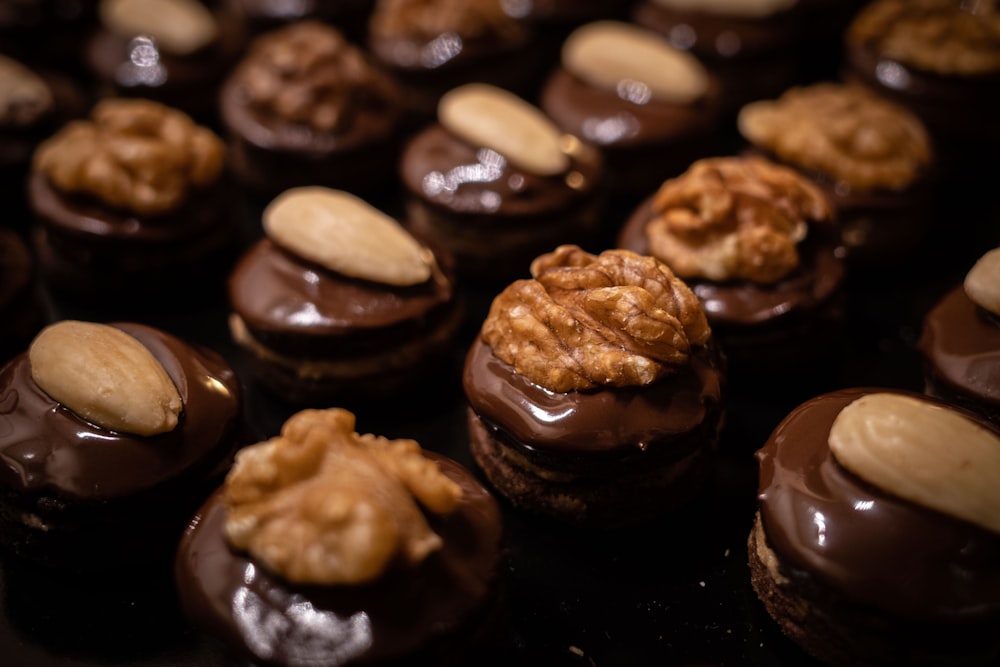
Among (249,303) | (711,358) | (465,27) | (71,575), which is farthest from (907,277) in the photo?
(71,575)

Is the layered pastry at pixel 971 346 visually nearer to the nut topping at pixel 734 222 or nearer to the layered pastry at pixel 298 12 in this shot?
the nut topping at pixel 734 222

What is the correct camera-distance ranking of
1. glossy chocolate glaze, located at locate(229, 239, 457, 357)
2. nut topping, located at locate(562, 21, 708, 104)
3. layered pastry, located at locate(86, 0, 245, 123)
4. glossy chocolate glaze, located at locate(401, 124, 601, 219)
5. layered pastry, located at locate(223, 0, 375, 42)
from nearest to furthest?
glossy chocolate glaze, located at locate(229, 239, 457, 357), glossy chocolate glaze, located at locate(401, 124, 601, 219), nut topping, located at locate(562, 21, 708, 104), layered pastry, located at locate(86, 0, 245, 123), layered pastry, located at locate(223, 0, 375, 42)

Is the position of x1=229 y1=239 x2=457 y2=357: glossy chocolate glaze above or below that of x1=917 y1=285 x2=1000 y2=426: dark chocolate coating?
below

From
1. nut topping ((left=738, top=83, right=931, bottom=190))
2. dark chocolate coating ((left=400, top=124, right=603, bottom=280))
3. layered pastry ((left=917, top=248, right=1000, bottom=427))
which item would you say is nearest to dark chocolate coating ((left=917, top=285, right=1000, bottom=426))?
layered pastry ((left=917, top=248, right=1000, bottom=427))

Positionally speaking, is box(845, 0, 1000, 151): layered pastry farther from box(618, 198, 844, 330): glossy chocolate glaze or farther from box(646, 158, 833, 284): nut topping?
box(618, 198, 844, 330): glossy chocolate glaze

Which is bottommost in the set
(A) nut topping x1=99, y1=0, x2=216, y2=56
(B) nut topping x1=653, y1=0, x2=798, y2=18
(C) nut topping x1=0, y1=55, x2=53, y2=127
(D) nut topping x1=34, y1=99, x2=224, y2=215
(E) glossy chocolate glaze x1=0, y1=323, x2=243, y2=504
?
(E) glossy chocolate glaze x1=0, y1=323, x2=243, y2=504

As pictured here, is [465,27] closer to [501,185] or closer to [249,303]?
[501,185]

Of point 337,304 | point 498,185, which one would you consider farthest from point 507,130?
point 337,304
